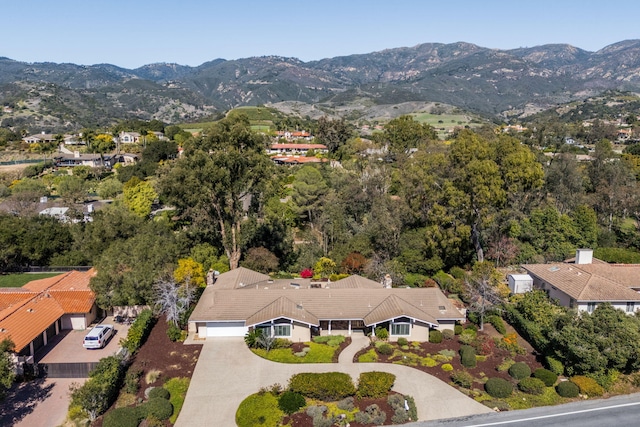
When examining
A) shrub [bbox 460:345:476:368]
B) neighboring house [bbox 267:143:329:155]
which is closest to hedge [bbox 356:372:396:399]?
shrub [bbox 460:345:476:368]

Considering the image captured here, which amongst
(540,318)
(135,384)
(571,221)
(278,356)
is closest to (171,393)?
(135,384)

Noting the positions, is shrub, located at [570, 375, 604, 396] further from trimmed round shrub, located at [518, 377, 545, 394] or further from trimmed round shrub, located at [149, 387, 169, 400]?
trimmed round shrub, located at [149, 387, 169, 400]

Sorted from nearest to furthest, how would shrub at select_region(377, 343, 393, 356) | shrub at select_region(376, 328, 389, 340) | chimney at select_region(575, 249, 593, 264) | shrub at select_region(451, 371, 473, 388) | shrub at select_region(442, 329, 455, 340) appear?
shrub at select_region(451, 371, 473, 388) < shrub at select_region(377, 343, 393, 356) < shrub at select_region(376, 328, 389, 340) < shrub at select_region(442, 329, 455, 340) < chimney at select_region(575, 249, 593, 264)

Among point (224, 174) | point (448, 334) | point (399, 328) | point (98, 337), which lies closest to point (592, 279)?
point (448, 334)

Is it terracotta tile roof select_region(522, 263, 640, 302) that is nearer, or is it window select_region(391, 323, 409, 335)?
window select_region(391, 323, 409, 335)

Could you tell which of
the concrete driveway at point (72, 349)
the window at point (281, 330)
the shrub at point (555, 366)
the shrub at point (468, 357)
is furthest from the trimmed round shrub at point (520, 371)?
the concrete driveway at point (72, 349)

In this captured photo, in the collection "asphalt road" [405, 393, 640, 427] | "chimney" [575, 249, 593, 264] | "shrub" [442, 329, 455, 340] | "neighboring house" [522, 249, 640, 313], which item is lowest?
"asphalt road" [405, 393, 640, 427]
